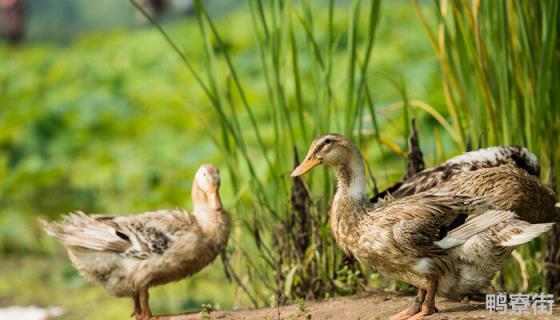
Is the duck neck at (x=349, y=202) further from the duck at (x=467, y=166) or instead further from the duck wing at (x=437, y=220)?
the duck at (x=467, y=166)

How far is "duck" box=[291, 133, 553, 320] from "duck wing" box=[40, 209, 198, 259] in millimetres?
816

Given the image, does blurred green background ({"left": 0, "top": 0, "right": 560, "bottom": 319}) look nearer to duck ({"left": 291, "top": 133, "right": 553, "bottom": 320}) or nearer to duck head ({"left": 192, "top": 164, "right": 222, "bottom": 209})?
duck head ({"left": 192, "top": 164, "right": 222, "bottom": 209})

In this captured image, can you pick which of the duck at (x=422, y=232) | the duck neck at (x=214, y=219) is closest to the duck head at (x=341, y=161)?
the duck at (x=422, y=232)

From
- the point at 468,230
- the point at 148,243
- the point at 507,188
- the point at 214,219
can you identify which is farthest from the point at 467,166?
the point at 148,243


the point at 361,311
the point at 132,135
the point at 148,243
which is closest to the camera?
the point at 361,311

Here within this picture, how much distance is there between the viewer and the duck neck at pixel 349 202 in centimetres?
386

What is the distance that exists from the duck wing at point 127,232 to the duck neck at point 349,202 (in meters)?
0.79

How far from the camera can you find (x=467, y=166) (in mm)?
4414

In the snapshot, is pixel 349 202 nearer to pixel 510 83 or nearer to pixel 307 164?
pixel 307 164

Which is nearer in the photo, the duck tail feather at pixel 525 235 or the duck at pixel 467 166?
the duck tail feather at pixel 525 235

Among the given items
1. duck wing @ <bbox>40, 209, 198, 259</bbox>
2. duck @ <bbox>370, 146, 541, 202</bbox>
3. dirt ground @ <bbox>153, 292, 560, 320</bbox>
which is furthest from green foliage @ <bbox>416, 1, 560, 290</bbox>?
duck wing @ <bbox>40, 209, 198, 259</bbox>

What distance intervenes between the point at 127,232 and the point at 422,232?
4.44 feet

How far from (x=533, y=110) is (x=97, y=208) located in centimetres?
445

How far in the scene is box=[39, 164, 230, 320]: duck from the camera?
4.38 meters
